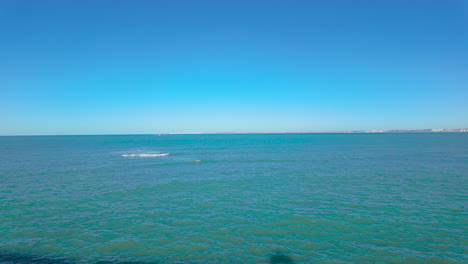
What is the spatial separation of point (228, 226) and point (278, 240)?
11.4 feet

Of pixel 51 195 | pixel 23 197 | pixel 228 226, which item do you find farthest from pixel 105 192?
pixel 228 226

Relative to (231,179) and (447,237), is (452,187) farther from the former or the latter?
(231,179)

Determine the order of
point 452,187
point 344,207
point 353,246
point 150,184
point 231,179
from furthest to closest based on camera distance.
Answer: point 231,179
point 150,184
point 452,187
point 344,207
point 353,246

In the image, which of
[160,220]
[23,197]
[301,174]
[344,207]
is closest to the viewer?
[160,220]

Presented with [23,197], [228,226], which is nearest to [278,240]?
[228,226]

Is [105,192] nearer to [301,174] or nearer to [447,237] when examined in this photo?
[301,174]

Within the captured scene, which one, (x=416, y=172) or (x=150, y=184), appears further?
(x=416, y=172)

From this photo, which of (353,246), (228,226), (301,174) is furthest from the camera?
(301,174)

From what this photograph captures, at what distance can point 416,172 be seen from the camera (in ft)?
105

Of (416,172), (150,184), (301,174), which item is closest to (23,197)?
(150,184)

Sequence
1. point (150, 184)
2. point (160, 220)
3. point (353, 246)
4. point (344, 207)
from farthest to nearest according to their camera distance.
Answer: point (150, 184) < point (344, 207) < point (160, 220) < point (353, 246)

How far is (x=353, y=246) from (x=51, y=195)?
2556cm

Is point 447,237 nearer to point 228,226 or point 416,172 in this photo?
point 228,226

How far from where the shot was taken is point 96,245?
13250mm
